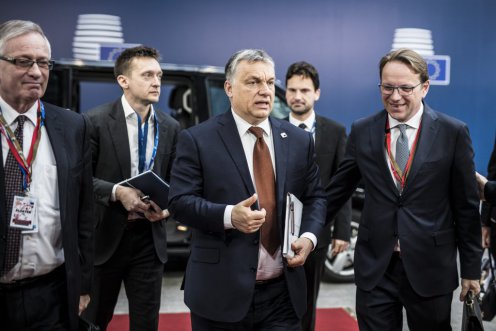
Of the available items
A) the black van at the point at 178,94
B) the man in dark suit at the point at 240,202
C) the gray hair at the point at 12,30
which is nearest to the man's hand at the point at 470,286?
the man in dark suit at the point at 240,202

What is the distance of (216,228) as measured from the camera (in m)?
2.46

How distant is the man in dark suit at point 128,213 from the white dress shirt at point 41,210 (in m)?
0.95

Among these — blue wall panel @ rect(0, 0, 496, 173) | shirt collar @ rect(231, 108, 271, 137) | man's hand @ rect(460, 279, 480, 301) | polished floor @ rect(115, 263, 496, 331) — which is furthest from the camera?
blue wall panel @ rect(0, 0, 496, 173)

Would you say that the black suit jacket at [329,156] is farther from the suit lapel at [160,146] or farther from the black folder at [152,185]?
the black folder at [152,185]

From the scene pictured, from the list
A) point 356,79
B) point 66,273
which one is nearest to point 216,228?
point 66,273

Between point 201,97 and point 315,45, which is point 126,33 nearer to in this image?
point 201,97

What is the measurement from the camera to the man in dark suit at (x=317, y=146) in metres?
3.99

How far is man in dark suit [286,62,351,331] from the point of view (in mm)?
Answer: 3994

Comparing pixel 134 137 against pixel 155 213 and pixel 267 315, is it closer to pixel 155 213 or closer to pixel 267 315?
pixel 155 213

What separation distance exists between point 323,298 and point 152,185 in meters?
2.78

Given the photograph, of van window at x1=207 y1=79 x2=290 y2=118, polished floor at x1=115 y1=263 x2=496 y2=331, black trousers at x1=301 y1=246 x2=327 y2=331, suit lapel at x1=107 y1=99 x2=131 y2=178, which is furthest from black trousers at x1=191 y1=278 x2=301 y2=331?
van window at x1=207 y1=79 x2=290 y2=118

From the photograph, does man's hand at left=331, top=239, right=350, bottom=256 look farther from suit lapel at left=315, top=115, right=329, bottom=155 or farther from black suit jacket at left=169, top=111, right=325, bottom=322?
black suit jacket at left=169, top=111, right=325, bottom=322

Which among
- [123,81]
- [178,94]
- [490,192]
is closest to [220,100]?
[178,94]

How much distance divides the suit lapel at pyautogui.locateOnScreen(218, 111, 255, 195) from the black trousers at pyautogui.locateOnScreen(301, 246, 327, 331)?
4.94 feet
